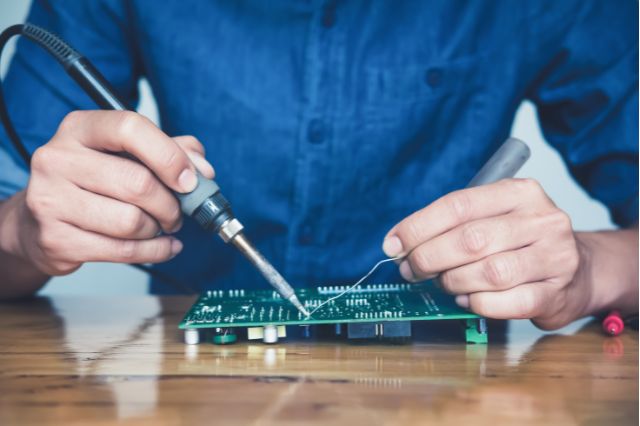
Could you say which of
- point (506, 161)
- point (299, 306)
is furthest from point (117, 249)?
point (506, 161)

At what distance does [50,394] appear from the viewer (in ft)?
1.63

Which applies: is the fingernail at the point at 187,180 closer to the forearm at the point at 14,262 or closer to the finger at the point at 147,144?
the finger at the point at 147,144

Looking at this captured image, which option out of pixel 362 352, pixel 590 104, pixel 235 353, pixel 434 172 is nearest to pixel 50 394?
pixel 235 353

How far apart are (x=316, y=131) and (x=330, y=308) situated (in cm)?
42

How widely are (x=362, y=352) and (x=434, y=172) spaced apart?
0.54 metres

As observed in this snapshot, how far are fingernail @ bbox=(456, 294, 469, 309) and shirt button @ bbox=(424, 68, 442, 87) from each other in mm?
489

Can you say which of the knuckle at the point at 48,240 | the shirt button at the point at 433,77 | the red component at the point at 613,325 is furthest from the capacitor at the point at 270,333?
the shirt button at the point at 433,77

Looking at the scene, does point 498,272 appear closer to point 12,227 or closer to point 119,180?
point 119,180

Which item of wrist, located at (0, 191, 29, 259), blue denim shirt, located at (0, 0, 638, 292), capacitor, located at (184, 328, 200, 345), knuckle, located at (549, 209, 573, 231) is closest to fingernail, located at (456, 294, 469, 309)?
knuckle, located at (549, 209, 573, 231)

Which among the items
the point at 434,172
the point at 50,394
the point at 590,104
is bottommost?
the point at 50,394

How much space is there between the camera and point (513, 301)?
0.66 m

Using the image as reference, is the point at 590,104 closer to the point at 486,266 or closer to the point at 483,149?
the point at 483,149

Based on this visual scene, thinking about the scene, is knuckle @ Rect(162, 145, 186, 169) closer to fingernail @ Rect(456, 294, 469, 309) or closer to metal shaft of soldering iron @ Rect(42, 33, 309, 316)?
metal shaft of soldering iron @ Rect(42, 33, 309, 316)

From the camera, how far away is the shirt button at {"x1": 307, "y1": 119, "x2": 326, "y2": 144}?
3.36ft
